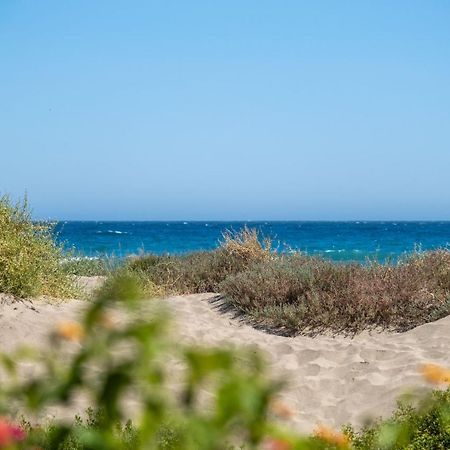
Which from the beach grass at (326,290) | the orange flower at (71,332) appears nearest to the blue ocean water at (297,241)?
the beach grass at (326,290)

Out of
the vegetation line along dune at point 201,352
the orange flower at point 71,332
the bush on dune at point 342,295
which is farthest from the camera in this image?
the bush on dune at point 342,295

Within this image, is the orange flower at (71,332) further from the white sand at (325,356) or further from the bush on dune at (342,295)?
the bush on dune at (342,295)

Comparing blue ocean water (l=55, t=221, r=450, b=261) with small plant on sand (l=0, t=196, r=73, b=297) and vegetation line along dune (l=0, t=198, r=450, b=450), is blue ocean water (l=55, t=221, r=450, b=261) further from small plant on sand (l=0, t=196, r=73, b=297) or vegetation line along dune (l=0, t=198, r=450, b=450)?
small plant on sand (l=0, t=196, r=73, b=297)

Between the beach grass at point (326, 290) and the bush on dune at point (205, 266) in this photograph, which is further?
the bush on dune at point (205, 266)

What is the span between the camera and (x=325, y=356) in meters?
9.05

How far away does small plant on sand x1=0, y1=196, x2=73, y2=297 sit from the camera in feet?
30.7

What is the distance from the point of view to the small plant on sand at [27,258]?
30.7 ft

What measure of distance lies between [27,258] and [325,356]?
160 inches

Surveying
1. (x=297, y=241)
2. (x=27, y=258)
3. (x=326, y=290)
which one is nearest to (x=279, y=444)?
(x=27, y=258)

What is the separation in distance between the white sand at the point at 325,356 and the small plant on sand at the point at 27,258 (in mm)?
252

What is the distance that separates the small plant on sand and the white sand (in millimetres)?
252

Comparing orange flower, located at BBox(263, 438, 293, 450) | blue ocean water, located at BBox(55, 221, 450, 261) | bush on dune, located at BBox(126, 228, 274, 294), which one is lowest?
blue ocean water, located at BBox(55, 221, 450, 261)

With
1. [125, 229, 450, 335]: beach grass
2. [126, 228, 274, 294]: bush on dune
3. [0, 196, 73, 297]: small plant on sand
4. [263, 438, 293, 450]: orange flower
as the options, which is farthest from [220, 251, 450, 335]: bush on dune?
[263, 438, 293, 450]: orange flower

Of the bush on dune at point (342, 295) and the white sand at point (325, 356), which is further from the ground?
the bush on dune at point (342, 295)
